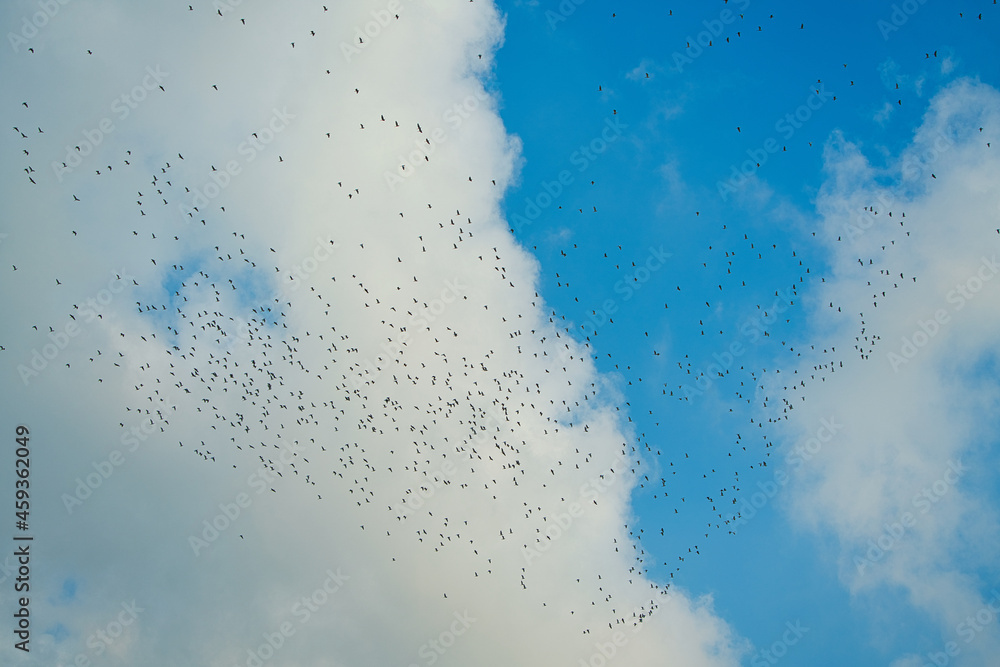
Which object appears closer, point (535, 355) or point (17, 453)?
point (17, 453)

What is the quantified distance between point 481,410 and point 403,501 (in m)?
16.6

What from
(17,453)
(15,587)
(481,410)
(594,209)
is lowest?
(15,587)

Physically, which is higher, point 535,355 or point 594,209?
point 594,209

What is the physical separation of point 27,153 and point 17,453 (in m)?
31.2

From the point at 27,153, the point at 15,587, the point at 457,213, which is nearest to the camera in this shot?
the point at 15,587

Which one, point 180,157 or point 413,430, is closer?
point 180,157

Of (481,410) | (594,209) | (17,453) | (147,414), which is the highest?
(594,209)

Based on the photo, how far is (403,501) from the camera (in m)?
85.0

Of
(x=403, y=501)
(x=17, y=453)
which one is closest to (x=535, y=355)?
(x=403, y=501)

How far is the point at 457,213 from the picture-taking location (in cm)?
7362

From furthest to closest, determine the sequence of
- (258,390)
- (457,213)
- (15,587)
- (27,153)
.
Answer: (258,390), (457,213), (27,153), (15,587)

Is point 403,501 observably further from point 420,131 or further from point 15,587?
point 420,131

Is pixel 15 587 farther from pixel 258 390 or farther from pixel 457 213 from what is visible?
pixel 457 213

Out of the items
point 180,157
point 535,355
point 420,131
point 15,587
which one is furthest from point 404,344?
point 15,587
